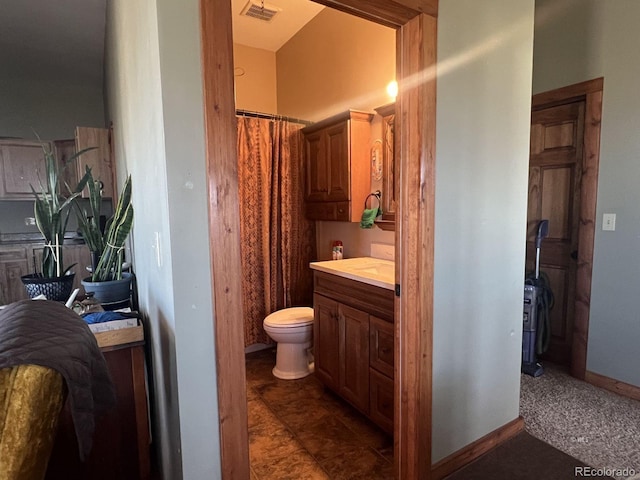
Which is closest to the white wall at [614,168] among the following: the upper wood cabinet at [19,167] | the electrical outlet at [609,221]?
the electrical outlet at [609,221]

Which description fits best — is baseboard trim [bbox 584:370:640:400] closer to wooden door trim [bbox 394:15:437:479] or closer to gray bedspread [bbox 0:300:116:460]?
wooden door trim [bbox 394:15:437:479]

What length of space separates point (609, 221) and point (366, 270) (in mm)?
1641

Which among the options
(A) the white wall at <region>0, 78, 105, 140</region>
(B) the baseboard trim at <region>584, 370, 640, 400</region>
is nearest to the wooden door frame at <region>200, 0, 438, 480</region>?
(B) the baseboard trim at <region>584, 370, 640, 400</region>

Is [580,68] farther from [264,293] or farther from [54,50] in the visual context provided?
[54,50]

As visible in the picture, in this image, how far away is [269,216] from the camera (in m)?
3.07

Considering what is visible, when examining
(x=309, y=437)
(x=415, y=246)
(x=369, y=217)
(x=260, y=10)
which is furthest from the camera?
(x=260, y=10)

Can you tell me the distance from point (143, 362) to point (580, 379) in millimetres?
2803

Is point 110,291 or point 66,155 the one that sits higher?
point 66,155

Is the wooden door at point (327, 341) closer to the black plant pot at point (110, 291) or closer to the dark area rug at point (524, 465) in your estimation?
the dark area rug at point (524, 465)

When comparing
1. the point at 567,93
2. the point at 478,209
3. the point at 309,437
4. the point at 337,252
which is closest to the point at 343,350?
the point at 309,437

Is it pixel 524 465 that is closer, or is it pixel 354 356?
pixel 524 465

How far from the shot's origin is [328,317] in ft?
7.59

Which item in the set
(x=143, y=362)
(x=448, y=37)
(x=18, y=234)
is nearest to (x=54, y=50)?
(x=18, y=234)

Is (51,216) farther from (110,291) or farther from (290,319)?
(290,319)
